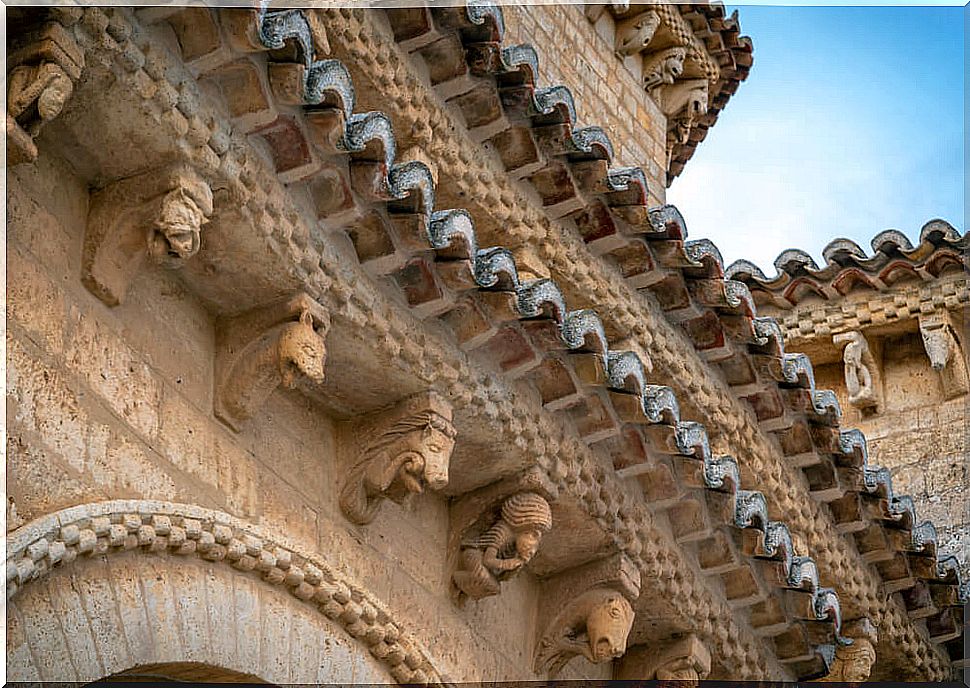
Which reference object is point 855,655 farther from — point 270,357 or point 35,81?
point 35,81

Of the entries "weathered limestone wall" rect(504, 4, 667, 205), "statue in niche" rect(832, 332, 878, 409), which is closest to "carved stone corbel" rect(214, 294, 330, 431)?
"weathered limestone wall" rect(504, 4, 667, 205)

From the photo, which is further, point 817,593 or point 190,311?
point 817,593

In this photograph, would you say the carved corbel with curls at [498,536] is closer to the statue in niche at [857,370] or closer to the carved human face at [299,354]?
the carved human face at [299,354]

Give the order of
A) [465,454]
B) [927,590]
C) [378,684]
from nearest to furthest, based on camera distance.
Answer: [378,684] → [465,454] → [927,590]

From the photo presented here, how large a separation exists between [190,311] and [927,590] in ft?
13.1

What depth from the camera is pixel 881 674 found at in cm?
739

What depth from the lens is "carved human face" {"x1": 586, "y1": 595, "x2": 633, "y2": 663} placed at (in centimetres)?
554

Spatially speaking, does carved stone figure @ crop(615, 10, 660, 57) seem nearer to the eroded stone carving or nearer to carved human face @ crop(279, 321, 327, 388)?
the eroded stone carving

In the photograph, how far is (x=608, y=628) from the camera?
18.2 ft

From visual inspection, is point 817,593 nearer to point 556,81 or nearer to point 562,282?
point 562,282

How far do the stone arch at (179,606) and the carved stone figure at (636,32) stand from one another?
4.09 metres

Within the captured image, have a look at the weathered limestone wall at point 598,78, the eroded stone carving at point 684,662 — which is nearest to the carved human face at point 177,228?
the eroded stone carving at point 684,662

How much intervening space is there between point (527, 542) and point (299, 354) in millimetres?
1142

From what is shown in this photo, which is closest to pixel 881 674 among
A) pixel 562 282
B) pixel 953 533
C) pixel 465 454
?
pixel 953 533
